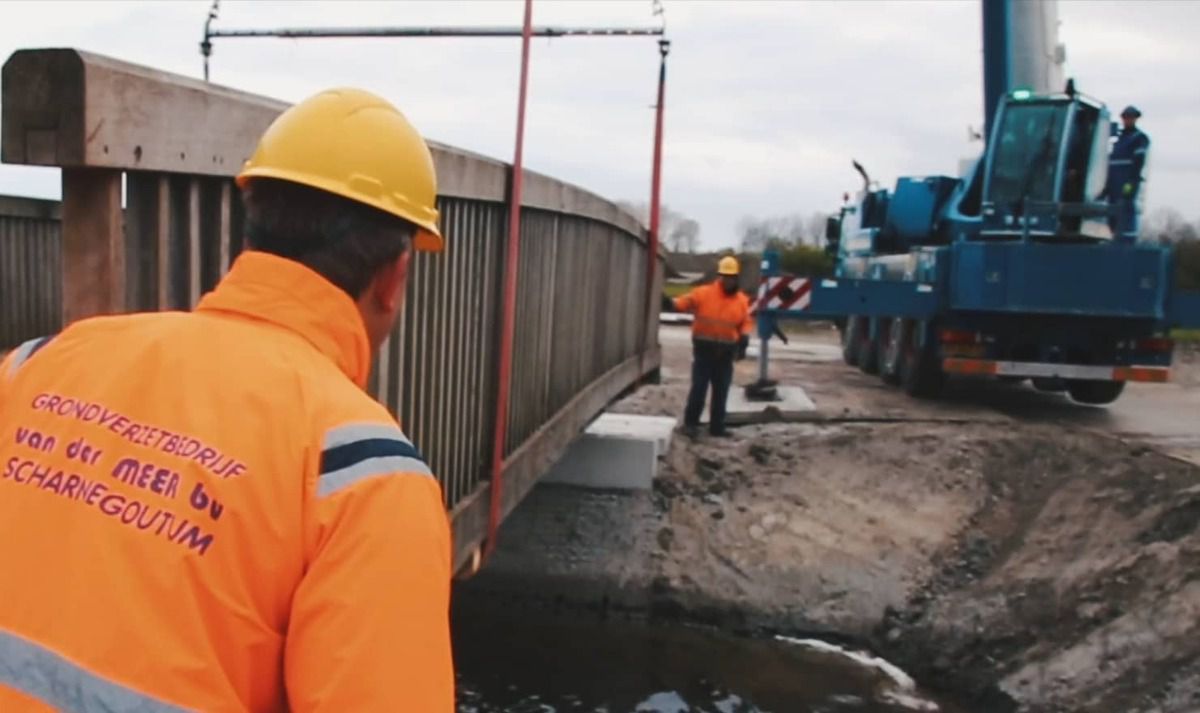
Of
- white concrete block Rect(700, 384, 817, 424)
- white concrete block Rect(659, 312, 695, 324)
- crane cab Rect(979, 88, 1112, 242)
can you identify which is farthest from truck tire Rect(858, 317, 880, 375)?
white concrete block Rect(659, 312, 695, 324)

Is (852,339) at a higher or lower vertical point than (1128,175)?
lower

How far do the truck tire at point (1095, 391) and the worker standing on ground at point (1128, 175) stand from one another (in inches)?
78.8

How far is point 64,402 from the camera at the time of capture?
1.63m

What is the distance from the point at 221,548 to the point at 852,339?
19.6 metres

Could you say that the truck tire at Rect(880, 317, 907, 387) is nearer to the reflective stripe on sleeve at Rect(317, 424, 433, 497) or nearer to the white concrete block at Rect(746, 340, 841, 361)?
the white concrete block at Rect(746, 340, 841, 361)

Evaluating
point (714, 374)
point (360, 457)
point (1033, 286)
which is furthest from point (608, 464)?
point (360, 457)

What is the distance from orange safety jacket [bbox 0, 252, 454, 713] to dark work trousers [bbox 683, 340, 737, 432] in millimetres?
11048

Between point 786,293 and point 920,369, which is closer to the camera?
point 786,293

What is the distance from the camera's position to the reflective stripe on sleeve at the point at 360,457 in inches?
58.7

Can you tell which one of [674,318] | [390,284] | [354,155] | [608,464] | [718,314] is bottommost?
[674,318]

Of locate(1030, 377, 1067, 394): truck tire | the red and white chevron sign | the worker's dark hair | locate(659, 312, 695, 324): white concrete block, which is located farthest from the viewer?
locate(659, 312, 695, 324): white concrete block

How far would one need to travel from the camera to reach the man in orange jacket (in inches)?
56.6

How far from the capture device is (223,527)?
4.81 ft

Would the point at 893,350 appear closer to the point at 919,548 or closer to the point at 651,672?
the point at 919,548
